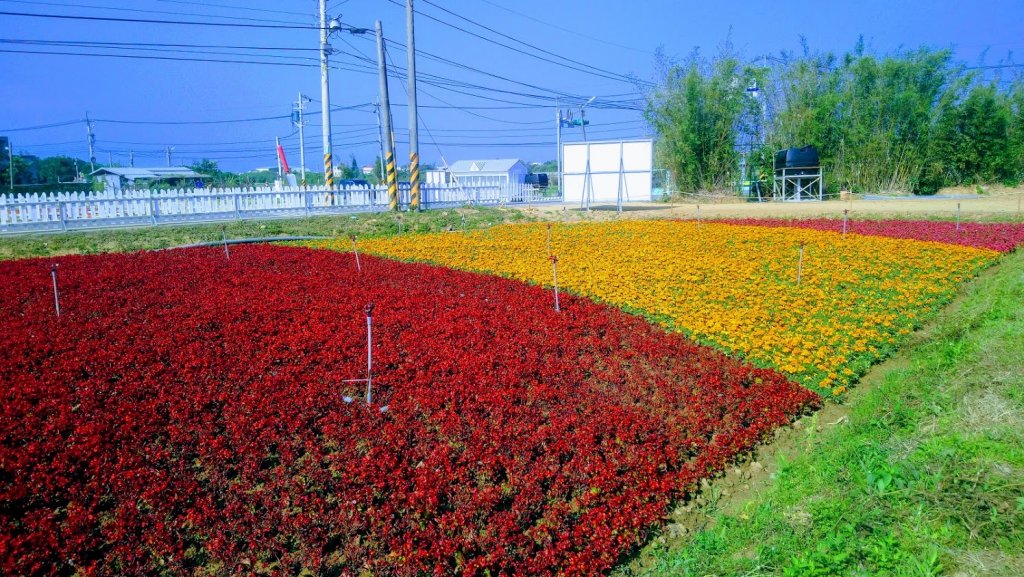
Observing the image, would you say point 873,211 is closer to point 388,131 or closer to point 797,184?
point 797,184

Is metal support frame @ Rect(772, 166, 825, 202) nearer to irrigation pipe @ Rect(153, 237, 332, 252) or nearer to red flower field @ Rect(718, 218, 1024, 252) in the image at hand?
red flower field @ Rect(718, 218, 1024, 252)

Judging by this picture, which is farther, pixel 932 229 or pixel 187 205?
pixel 187 205

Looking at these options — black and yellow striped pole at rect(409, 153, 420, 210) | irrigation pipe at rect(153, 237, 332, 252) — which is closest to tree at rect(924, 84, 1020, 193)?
black and yellow striped pole at rect(409, 153, 420, 210)

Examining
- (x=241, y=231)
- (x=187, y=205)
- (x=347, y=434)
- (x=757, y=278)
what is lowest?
(x=347, y=434)

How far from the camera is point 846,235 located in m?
14.9

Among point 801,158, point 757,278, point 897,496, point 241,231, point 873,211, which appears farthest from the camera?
point 801,158

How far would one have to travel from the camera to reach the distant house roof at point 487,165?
67.3m

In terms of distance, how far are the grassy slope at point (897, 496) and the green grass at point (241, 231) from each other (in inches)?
601

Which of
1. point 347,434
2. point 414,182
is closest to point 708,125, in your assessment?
point 414,182

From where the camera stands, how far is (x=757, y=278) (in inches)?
413

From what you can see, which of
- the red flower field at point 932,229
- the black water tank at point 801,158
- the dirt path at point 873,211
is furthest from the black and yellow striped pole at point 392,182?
the black water tank at point 801,158

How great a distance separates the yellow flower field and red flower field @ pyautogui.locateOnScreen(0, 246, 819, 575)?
2.52 ft

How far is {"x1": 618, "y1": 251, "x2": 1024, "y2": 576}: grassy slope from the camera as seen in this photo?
3.32 m

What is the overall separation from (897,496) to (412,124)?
2266cm
